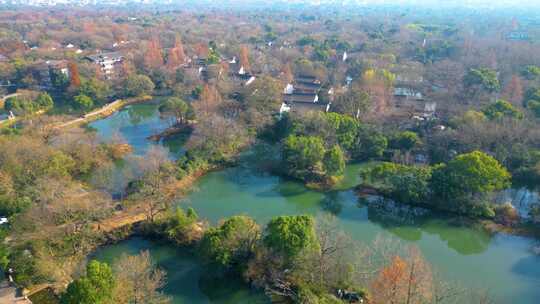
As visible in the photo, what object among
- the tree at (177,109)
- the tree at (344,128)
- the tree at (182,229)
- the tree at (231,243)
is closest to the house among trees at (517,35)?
the tree at (344,128)

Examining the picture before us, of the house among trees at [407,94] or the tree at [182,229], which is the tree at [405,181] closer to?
the tree at [182,229]

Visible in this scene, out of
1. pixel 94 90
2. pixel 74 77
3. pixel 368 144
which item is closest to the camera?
pixel 368 144

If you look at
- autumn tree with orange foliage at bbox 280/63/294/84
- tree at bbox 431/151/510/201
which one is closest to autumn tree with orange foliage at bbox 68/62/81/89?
autumn tree with orange foliage at bbox 280/63/294/84

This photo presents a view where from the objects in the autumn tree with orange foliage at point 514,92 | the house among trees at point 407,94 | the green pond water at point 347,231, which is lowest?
the green pond water at point 347,231

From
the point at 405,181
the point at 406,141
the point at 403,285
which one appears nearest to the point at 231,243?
the point at 403,285

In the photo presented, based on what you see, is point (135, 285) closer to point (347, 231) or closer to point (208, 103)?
point (347, 231)
